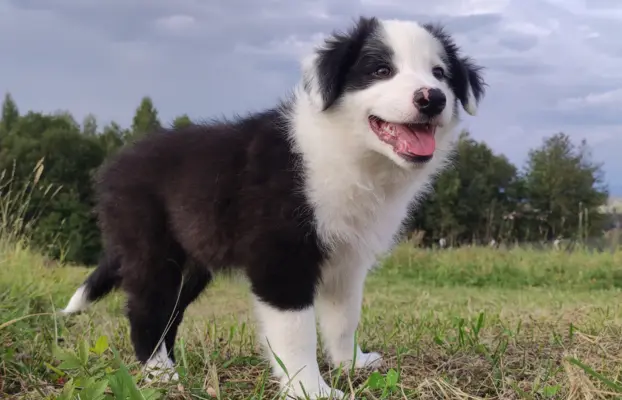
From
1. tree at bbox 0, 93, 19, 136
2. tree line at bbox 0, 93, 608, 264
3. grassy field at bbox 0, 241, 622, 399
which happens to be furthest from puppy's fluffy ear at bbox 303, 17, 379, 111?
tree at bbox 0, 93, 19, 136

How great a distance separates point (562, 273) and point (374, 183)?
6881mm

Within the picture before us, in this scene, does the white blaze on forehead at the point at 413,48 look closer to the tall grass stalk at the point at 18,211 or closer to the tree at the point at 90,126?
the tall grass stalk at the point at 18,211

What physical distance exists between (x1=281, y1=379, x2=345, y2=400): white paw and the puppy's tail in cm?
156

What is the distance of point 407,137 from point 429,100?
0.66 feet

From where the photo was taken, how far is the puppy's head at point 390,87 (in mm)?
2764

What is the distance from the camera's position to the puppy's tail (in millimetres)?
3896

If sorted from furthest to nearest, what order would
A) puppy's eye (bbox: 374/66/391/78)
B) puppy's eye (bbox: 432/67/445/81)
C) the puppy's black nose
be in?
puppy's eye (bbox: 432/67/445/81), puppy's eye (bbox: 374/66/391/78), the puppy's black nose

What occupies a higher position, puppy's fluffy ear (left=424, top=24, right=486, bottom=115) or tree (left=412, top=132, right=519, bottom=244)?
puppy's fluffy ear (left=424, top=24, right=486, bottom=115)

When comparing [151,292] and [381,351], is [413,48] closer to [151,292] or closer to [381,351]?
[381,351]

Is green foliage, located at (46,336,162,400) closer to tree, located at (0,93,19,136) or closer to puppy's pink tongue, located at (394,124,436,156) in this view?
puppy's pink tongue, located at (394,124,436,156)

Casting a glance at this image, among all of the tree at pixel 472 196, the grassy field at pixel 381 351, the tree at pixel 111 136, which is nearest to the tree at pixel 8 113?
the tree at pixel 111 136

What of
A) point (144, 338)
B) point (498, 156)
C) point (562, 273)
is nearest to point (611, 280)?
point (562, 273)

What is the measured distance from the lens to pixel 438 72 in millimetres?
3100

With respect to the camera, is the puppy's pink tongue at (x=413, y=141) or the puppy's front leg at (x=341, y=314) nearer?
the puppy's pink tongue at (x=413, y=141)
